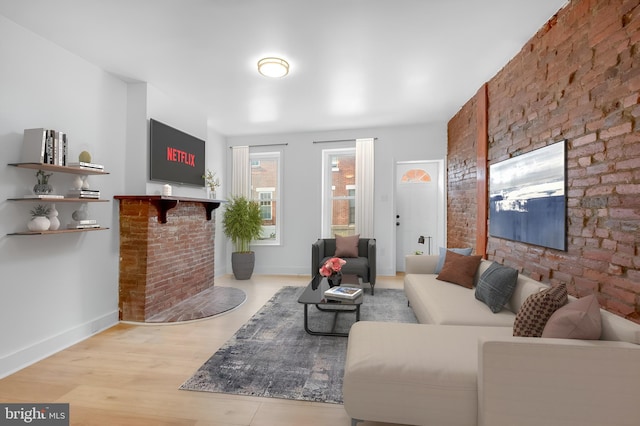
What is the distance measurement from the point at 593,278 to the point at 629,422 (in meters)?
0.84

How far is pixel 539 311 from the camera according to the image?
5.75 ft

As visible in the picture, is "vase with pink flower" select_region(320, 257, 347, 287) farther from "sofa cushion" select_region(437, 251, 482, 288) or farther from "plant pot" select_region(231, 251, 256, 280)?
"plant pot" select_region(231, 251, 256, 280)

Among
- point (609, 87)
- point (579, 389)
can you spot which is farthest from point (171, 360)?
point (609, 87)

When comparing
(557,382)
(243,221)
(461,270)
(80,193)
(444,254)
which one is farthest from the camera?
(243,221)

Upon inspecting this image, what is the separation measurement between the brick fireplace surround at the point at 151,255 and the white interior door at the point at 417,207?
12.8ft

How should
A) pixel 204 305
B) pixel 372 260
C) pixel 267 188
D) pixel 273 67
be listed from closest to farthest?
1. pixel 273 67
2. pixel 204 305
3. pixel 372 260
4. pixel 267 188

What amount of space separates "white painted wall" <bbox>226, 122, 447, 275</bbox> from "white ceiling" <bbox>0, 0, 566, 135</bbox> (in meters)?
1.33

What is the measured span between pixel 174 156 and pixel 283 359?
2.94 metres

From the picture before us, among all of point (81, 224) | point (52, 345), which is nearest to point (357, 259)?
point (81, 224)

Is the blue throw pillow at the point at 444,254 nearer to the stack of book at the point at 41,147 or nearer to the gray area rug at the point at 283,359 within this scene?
the gray area rug at the point at 283,359

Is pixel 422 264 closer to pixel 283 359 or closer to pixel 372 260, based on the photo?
pixel 372 260

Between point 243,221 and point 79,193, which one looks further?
point 243,221

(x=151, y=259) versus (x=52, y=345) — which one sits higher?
(x=151, y=259)

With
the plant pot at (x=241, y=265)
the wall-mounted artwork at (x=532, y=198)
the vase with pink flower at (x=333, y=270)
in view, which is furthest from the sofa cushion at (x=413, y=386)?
the plant pot at (x=241, y=265)
